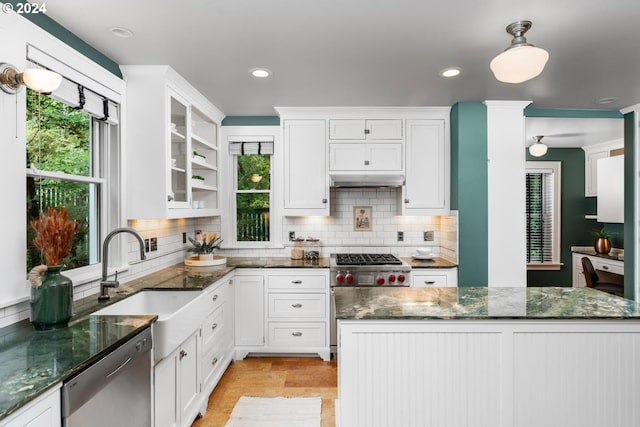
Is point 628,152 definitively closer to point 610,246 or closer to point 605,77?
point 605,77

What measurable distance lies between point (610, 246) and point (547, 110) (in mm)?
2660

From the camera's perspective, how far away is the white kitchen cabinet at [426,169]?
393 cm

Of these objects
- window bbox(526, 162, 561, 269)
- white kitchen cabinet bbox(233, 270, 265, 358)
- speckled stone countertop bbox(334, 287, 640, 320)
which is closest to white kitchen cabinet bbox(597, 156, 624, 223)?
window bbox(526, 162, 561, 269)

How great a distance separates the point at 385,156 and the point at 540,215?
3.41 metres

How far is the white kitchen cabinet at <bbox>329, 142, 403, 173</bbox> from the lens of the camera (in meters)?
3.96

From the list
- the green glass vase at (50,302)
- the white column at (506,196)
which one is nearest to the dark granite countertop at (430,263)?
the white column at (506,196)

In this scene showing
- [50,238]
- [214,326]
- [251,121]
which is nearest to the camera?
[50,238]

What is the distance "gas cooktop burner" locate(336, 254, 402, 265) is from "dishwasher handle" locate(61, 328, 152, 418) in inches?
86.5

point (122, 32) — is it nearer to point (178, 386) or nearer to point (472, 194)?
point (178, 386)

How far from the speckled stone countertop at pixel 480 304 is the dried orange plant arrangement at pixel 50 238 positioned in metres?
1.39

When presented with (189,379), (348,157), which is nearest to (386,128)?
(348,157)

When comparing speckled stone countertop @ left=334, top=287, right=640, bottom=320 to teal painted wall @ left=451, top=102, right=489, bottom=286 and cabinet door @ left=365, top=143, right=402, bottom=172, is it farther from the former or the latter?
cabinet door @ left=365, top=143, right=402, bottom=172

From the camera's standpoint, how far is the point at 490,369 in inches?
74.4

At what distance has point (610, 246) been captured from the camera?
5262 mm
